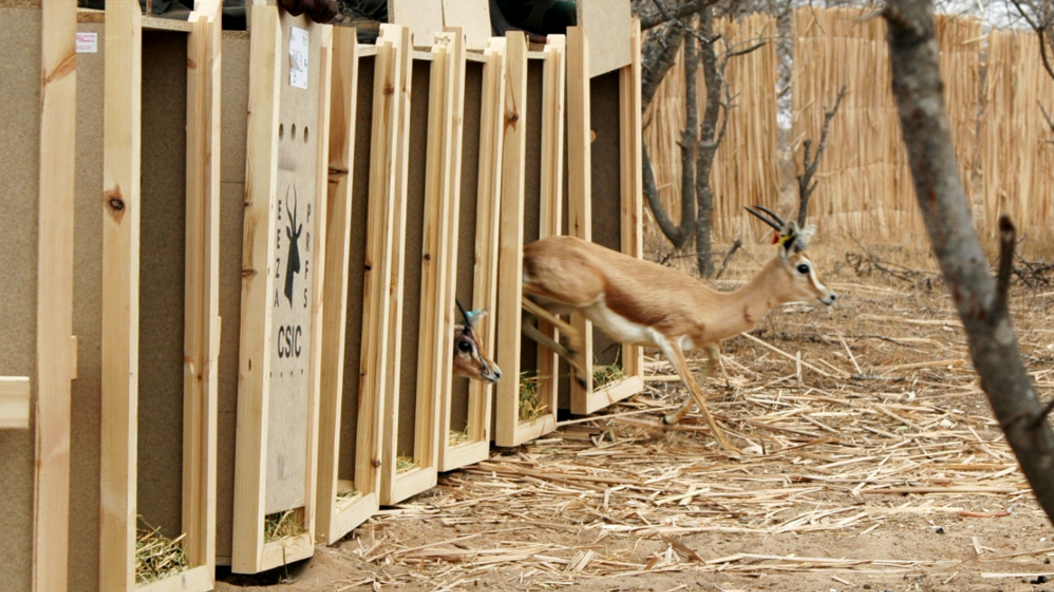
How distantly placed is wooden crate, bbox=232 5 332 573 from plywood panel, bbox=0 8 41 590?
1.25 m

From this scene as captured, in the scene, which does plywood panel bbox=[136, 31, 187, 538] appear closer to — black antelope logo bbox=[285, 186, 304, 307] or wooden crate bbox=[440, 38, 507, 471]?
black antelope logo bbox=[285, 186, 304, 307]

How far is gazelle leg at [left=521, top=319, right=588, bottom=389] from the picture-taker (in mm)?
7234

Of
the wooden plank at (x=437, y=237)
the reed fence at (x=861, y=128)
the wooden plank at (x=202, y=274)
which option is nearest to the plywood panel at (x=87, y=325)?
the wooden plank at (x=202, y=274)

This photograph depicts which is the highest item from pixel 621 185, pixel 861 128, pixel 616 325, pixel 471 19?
pixel 861 128

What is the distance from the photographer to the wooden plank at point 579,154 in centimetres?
722

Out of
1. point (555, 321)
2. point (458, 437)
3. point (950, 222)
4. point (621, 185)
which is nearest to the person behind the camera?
point (950, 222)

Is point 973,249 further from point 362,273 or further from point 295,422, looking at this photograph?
point 362,273

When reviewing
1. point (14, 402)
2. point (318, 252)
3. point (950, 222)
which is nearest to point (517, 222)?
point (318, 252)

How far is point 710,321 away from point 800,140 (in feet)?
27.4

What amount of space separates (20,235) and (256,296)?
133cm

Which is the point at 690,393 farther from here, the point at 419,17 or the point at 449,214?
the point at 419,17

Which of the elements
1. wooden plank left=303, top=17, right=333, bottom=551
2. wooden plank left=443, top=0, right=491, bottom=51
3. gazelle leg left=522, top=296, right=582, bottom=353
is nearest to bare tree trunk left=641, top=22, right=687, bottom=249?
wooden plank left=443, top=0, right=491, bottom=51

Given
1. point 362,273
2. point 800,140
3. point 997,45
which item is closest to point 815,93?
point 800,140

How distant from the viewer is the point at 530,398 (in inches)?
289
